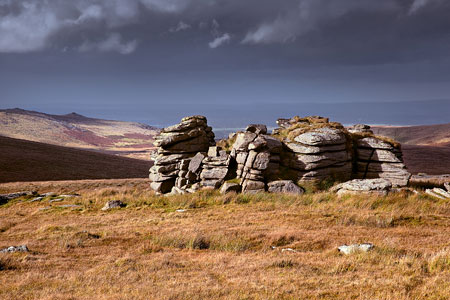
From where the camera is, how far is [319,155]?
78.9 ft

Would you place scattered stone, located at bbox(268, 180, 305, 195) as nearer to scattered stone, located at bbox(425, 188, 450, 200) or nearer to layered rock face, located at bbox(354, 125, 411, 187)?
layered rock face, located at bbox(354, 125, 411, 187)

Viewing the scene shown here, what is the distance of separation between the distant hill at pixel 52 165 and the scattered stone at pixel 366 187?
5280 centimetres

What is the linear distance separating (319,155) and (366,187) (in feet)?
15.0

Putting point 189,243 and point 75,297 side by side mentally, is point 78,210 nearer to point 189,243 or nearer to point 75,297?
point 189,243

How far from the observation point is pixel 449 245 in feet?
35.6

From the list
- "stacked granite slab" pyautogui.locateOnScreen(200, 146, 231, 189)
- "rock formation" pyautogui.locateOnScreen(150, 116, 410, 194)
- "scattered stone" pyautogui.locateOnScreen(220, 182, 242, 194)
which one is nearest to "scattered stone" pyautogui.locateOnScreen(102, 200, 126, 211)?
"rock formation" pyautogui.locateOnScreen(150, 116, 410, 194)

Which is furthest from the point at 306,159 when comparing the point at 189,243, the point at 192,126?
the point at 189,243

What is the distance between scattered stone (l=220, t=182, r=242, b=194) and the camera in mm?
23469

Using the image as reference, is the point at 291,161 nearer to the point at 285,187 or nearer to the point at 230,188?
the point at 285,187

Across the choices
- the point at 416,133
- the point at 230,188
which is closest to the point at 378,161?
the point at 230,188

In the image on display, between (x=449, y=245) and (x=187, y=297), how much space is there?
9673 millimetres

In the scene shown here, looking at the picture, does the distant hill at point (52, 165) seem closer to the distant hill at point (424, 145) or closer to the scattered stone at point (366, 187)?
the scattered stone at point (366, 187)

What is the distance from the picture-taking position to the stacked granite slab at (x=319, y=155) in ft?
78.6

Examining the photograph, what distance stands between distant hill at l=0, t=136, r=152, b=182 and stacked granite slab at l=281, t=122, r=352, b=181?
1917 inches
